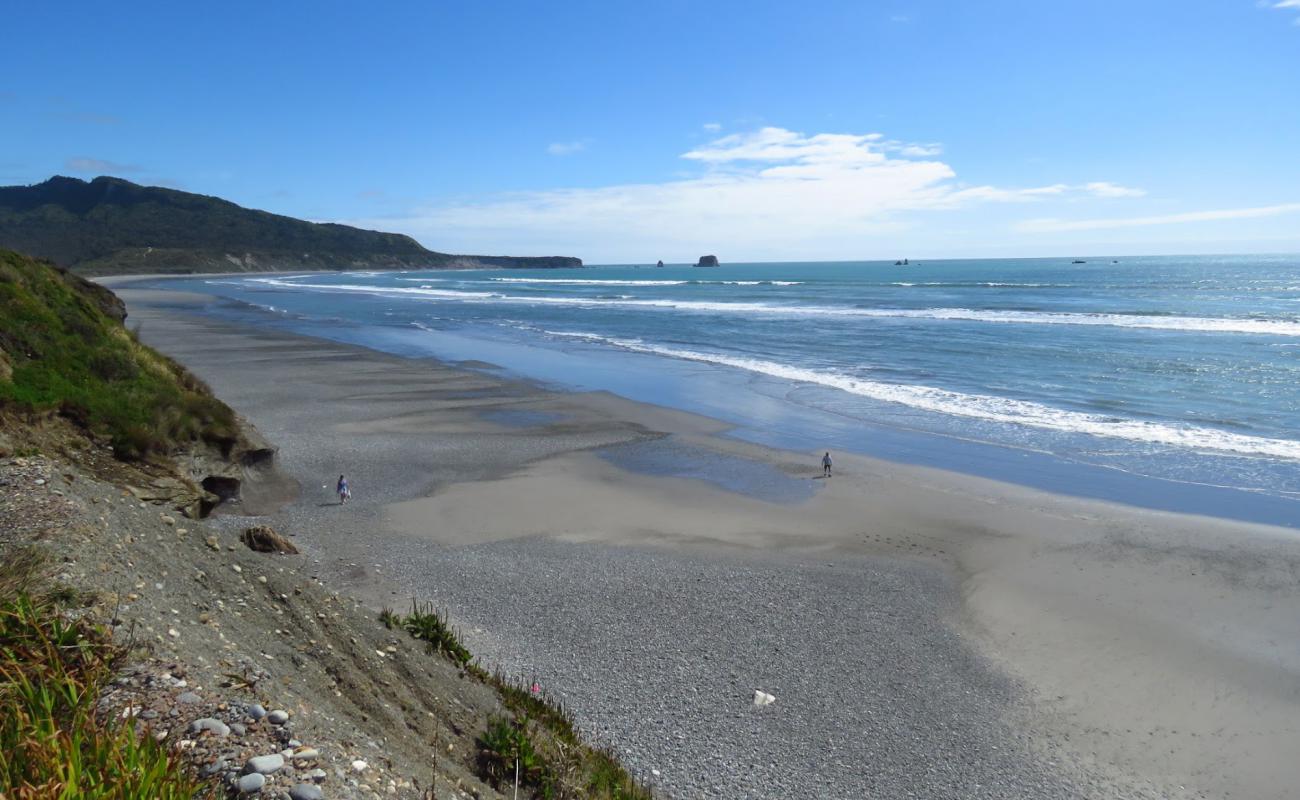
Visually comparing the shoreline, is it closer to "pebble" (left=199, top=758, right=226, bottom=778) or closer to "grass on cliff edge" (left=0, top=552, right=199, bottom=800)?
"pebble" (left=199, top=758, right=226, bottom=778)

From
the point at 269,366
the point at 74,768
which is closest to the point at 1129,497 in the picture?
the point at 74,768

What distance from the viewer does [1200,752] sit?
7.79m

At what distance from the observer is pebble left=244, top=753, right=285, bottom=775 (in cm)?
391

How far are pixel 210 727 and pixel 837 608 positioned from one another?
8287 millimetres

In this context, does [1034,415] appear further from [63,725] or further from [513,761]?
[63,725]

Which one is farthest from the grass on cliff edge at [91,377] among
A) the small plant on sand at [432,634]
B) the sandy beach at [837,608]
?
the small plant on sand at [432,634]

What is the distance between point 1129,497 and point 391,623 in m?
14.7

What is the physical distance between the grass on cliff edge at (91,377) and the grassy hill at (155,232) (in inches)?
5086

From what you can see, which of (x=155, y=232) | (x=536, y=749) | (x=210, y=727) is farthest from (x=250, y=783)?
(x=155, y=232)

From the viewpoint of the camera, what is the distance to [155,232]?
15375cm

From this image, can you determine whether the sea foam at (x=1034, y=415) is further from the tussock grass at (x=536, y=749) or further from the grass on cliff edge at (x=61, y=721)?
the grass on cliff edge at (x=61, y=721)

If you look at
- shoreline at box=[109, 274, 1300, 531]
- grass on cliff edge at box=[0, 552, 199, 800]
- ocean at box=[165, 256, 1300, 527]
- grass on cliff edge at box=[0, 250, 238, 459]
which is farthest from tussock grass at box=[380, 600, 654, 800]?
ocean at box=[165, 256, 1300, 527]

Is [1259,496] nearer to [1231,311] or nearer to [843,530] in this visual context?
[843,530]

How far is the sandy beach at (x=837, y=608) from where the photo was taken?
7.58 m
